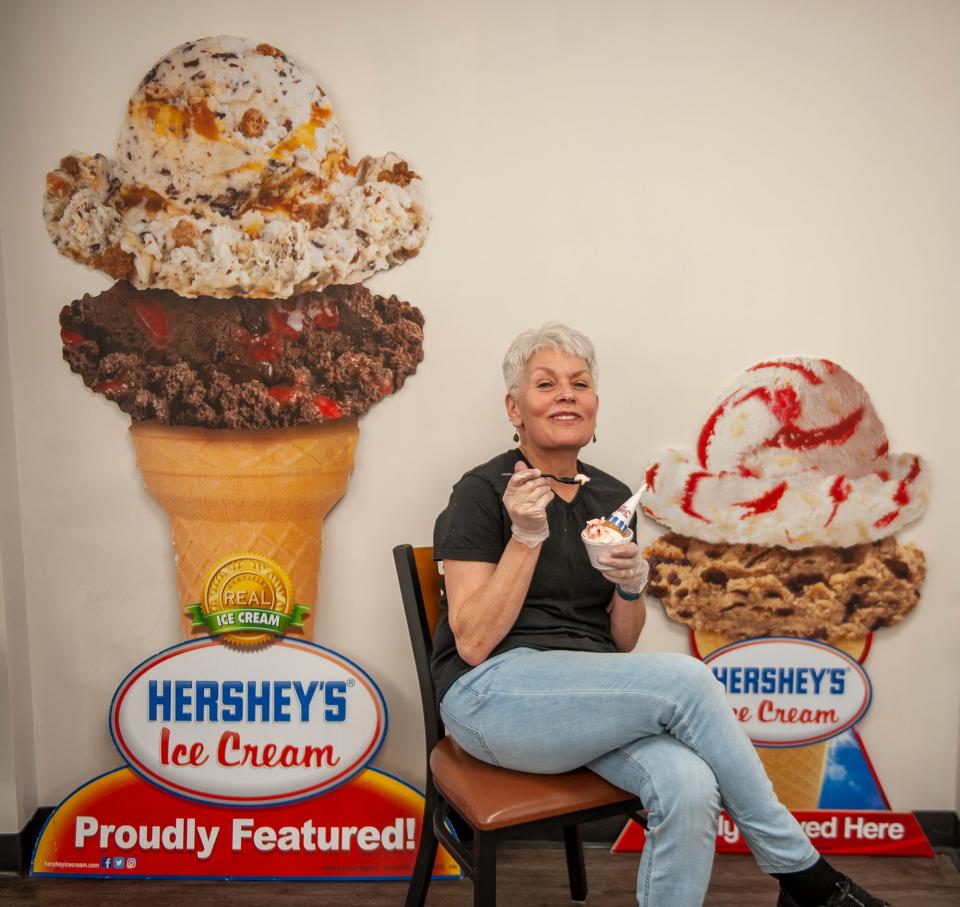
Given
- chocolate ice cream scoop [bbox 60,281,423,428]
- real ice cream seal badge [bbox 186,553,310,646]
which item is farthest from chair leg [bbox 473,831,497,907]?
chocolate ice cream scoop [bbox 60,281,423,428]

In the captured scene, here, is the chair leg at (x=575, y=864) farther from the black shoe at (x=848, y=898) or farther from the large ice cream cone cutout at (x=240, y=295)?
the large ice cream cone cutout at (x=240, y=295)

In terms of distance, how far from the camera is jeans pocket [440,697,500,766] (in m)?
1.83

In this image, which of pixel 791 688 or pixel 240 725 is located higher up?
pixel 791 688

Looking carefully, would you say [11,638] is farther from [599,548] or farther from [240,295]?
[599,548]

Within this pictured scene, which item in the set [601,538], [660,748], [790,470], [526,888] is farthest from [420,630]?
[790,470]

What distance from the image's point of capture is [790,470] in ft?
8.08

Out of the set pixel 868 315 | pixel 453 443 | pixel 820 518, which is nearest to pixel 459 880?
pixel 453 443

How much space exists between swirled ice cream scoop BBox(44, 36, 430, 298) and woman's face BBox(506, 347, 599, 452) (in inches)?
24.7

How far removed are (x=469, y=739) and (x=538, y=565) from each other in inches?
16.5

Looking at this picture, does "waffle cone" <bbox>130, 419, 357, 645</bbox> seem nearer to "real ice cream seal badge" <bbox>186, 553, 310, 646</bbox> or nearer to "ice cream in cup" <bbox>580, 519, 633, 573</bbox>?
"real ice cream seal badge" <bbox>186, 553, 310, 646</bbox>

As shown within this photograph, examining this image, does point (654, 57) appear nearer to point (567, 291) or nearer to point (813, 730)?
point (567, 291)

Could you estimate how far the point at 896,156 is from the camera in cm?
241

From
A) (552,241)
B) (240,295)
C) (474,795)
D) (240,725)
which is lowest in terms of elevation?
(240,725)

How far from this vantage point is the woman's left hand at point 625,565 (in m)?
1.83
